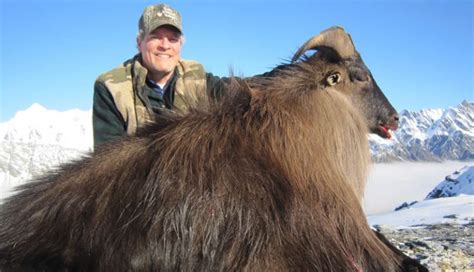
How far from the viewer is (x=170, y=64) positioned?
5277mm

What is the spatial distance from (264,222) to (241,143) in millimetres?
642

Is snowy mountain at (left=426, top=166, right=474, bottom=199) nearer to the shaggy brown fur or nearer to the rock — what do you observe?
the rock

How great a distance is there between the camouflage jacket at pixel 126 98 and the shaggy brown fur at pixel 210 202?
4.53 feet

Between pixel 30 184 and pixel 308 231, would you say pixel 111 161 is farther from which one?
pixel 308 231

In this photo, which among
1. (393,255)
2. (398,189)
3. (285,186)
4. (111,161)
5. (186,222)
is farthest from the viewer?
(398,189)

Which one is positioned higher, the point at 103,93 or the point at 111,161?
the point at 103,93

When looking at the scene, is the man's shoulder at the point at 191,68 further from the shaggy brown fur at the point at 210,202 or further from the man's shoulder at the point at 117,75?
the shaggy brown fur at the point at 210,202

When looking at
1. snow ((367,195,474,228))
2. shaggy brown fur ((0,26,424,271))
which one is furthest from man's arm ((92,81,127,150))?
snow ((367,195,474,228))

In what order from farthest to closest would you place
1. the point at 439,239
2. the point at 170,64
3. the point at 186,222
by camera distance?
the point at 439,239
the point at 170,64
the point at 186,222

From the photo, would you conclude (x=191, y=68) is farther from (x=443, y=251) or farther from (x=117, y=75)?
(x=443, y=251)

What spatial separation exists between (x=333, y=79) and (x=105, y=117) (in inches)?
98.3

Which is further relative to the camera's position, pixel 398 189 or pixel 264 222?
pixel 398 189

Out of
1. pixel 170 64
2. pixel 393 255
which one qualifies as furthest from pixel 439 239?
pixel 170 64

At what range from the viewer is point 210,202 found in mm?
3225
